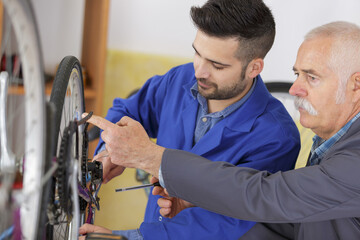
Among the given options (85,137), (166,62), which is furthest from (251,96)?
(166,62)

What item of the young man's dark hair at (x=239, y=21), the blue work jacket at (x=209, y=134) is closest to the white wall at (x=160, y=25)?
the blue work jacket at (x=209, y=134)

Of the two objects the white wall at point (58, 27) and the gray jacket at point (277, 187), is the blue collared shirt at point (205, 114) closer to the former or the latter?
the gray jacket at point (277, 187)

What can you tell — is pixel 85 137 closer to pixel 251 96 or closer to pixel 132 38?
pixel 251 96

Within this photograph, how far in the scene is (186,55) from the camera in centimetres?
289

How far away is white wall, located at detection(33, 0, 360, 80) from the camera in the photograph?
2539 mm

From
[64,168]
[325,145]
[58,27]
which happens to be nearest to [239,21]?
[325,145]

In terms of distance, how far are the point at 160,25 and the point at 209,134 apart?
1608mm

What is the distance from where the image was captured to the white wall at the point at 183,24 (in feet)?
9.05

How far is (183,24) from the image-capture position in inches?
113

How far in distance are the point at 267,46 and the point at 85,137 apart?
2.14 feet

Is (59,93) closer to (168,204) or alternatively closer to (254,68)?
(168,204)

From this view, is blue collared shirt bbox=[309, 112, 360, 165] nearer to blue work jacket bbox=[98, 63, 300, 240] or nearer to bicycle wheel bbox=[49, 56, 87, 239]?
blue work jacket bbox=[98, 63, 300, 240]

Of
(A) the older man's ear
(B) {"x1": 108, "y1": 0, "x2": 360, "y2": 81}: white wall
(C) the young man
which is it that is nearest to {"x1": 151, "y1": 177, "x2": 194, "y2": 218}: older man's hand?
(C) the young man

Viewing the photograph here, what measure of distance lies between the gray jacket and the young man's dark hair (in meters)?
0.41
